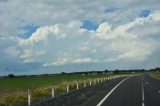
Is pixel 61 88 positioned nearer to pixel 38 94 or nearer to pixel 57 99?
pixel 38 94

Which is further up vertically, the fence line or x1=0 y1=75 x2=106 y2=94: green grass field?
x1=0 y1=75 x2=106 y2=94: green grass field

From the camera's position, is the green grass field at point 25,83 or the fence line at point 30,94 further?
the green grass field at point 25,83

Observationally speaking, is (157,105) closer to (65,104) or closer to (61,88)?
(65,104)

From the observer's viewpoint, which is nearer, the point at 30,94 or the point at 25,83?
the point at 30,94

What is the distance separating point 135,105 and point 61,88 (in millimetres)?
20907

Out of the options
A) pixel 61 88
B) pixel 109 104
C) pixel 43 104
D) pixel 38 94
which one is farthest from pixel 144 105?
pixel 61 88

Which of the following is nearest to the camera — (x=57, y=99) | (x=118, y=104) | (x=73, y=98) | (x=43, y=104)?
(x=43, y=104)

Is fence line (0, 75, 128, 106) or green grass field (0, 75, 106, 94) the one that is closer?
fence line (0, 75, 128, 106)

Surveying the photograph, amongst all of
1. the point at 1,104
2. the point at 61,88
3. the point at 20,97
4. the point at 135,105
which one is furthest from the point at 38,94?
the point at 135,105

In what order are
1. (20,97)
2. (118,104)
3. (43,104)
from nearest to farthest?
(43,104), (118,104), (20,97)

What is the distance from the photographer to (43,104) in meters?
20.4

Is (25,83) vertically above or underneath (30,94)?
above

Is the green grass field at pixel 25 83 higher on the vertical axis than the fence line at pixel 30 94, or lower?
higher

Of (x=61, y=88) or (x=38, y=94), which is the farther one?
(x=61, y=88)
